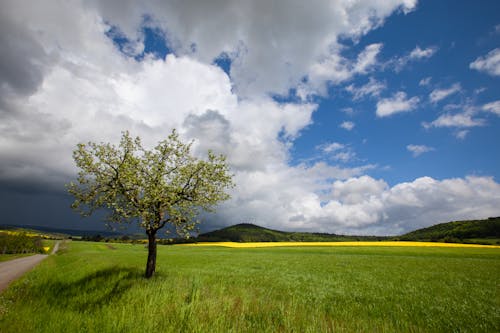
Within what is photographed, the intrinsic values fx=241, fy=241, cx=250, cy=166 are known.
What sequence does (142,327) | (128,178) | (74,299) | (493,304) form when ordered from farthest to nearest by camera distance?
(128,178)
(493,304)
(74,299)
(142,327)

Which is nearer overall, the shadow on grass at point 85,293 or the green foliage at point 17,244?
the shadow on grass at point 85,293

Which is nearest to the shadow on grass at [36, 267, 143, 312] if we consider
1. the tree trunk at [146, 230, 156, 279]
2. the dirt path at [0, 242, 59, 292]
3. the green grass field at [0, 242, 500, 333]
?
the green grass field at [0, 242, 500, 333]

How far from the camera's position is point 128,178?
18219 mm

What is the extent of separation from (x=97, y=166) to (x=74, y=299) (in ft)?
31.4

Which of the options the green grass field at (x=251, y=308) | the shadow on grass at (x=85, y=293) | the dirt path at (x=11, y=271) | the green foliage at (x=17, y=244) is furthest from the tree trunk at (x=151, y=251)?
the green foliage at (x=17, y=244)

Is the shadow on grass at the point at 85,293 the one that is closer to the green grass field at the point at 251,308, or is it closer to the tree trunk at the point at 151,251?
the green grass field at the point at 251,308

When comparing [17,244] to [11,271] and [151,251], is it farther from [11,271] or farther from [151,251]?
[151,251]

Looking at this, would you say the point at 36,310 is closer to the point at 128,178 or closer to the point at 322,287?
the point at 128,178

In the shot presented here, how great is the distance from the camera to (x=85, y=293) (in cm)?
1340

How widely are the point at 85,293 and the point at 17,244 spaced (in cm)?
11242

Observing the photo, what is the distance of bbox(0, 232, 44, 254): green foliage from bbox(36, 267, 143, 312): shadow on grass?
102721mm

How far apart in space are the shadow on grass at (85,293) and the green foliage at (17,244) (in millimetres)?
102721

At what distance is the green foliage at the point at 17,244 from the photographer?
87188 mm

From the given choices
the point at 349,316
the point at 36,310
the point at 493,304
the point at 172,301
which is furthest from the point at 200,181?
the point at 493,304
